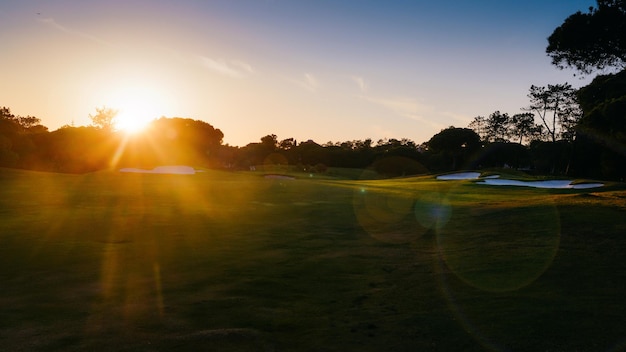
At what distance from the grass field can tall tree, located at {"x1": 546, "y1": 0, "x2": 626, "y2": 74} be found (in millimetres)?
7922

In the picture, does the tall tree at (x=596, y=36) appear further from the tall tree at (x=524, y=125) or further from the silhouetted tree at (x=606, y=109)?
the tall tree at (x=524, y=125)

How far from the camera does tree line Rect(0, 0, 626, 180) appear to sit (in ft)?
70.7

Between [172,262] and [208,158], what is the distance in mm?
101215

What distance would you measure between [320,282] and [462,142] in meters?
102

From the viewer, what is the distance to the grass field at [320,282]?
7125 millimetres

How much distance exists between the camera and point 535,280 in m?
9.82

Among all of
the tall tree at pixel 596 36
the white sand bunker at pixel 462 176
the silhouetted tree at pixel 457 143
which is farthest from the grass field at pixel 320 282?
the silhouetted tree at pixel 457 143

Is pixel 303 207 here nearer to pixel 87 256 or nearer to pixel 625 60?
pixel 87 256

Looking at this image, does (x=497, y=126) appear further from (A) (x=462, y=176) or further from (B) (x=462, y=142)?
(A) (x=462, y=176)

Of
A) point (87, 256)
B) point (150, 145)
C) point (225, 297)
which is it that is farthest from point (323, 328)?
point (150, 145)

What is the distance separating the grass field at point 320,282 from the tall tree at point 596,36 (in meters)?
7.92

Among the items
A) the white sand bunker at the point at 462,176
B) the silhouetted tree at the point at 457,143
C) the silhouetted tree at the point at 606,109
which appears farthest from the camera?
the silhouetted tree at the point at 457,143

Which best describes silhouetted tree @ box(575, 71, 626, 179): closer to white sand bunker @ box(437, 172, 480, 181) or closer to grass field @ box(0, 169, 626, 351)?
grass field @ box(0, 169, 626, 351)

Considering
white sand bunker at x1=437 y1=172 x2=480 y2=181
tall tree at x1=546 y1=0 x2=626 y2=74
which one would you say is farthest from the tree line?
white sand bunker at x1=437 y1=172 x2=480 y2=181
